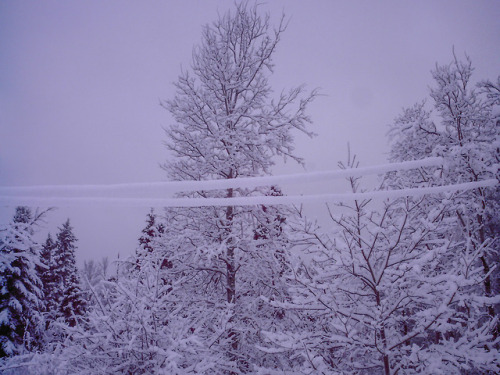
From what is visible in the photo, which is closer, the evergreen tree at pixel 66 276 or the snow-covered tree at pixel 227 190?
the snow-covered tree at pixel 227 190

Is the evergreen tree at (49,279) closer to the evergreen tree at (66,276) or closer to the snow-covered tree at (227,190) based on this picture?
the evergreen tree at (66,276)

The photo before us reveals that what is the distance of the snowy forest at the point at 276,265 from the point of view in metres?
3.11

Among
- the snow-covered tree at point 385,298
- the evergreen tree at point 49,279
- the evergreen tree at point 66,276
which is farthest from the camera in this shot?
the evergreen tree at point 66,276

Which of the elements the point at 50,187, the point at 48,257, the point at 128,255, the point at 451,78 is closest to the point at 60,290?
the point at 48,257

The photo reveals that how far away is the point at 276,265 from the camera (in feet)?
19.3

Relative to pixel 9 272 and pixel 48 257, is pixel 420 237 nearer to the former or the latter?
pixel 9 272

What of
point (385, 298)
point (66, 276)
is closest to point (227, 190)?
point (385, 298)

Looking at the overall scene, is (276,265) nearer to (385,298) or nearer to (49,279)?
(385,298)

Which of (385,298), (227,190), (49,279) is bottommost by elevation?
(49,279)

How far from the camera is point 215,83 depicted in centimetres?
675

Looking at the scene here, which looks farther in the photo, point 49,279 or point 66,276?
point 66,276

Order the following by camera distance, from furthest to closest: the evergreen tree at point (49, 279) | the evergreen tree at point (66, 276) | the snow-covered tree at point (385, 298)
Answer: the evergreen tree at point (66, 276) < the evergreen tree at point (49, 279) < the snow-covered tree at point (385, 298)

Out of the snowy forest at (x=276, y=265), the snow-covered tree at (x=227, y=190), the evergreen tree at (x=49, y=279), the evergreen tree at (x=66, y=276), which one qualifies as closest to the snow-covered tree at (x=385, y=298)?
the snowy forest at (x=276, y=265)

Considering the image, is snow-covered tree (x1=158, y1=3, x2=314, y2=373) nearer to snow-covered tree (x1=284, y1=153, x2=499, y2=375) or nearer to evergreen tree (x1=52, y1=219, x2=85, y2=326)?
snow-covered tree (x1=284, y1=153, x2=499, y2=375)
